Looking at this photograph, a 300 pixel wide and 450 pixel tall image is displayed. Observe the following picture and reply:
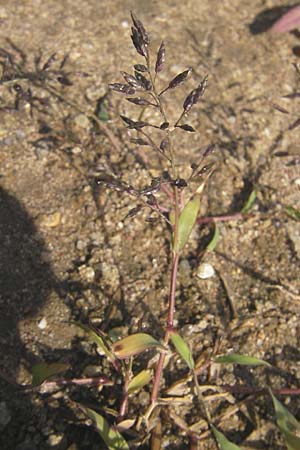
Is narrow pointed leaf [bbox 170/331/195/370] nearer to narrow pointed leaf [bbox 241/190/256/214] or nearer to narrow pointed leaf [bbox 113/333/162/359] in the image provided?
narrow pointed leaf [bbox 113/333/162/359]

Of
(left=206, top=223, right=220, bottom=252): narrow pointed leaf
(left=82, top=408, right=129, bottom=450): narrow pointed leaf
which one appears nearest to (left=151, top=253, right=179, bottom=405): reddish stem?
(left=82, top=408, right=129, bottom=450): narrow pointed leaf

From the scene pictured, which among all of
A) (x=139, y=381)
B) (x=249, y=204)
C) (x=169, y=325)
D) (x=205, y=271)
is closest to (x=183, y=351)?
(x=169, y=325)

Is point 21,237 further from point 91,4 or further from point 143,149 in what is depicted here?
point 91,4

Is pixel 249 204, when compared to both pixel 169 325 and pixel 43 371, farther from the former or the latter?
pixel 43 371

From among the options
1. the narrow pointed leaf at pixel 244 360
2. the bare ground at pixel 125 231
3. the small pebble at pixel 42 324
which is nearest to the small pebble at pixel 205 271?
the bare ground at pixel 125 231

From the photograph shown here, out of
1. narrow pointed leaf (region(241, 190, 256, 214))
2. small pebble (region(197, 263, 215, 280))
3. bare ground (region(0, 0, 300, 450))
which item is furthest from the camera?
narrow pointed leaf (region(241, 190, 256, 214))

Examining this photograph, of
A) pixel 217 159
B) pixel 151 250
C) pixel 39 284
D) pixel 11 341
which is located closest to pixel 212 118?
pixel 217 159

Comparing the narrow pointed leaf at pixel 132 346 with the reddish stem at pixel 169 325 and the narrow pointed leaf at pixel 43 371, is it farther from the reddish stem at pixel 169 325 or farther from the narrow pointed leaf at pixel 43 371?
the narrow pointed leaf at pixel 43 371
